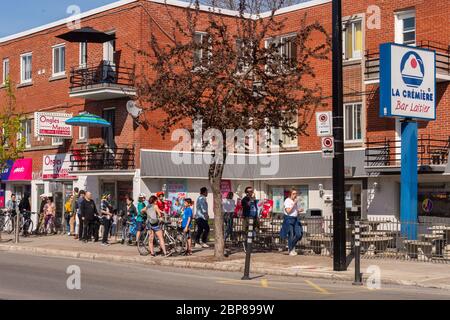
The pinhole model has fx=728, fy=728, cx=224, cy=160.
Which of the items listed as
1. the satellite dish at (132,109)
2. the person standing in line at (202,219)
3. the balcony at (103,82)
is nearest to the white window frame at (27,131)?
the balcony at (103,82)

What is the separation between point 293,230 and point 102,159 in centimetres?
1238

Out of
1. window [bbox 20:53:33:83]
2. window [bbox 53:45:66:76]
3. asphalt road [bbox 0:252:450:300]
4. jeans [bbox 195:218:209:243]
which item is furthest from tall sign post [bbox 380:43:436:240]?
window [bbox 20:53:33:83]

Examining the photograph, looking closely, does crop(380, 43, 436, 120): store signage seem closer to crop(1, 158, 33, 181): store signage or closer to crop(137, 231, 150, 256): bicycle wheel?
crop(137, 231, 150, 256): bicycle wheel

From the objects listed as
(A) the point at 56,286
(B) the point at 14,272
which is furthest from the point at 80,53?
(A) the point at 56,286

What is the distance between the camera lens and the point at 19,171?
3578 centimetres

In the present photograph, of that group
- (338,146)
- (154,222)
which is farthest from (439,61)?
(154,222)

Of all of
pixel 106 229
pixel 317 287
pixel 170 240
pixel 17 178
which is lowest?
pixel 317 287

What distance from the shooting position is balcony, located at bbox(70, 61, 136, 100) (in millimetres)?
29250

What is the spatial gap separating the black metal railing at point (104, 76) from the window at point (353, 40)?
8455 mm

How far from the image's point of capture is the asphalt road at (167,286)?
41.2ft

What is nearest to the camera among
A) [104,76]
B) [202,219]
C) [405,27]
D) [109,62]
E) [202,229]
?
[202,219]

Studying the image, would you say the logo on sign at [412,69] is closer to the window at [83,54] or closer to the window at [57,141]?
the window at [83,54]

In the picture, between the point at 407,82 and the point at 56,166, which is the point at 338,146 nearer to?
the point at 407,82

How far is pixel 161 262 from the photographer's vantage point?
19.5 m
